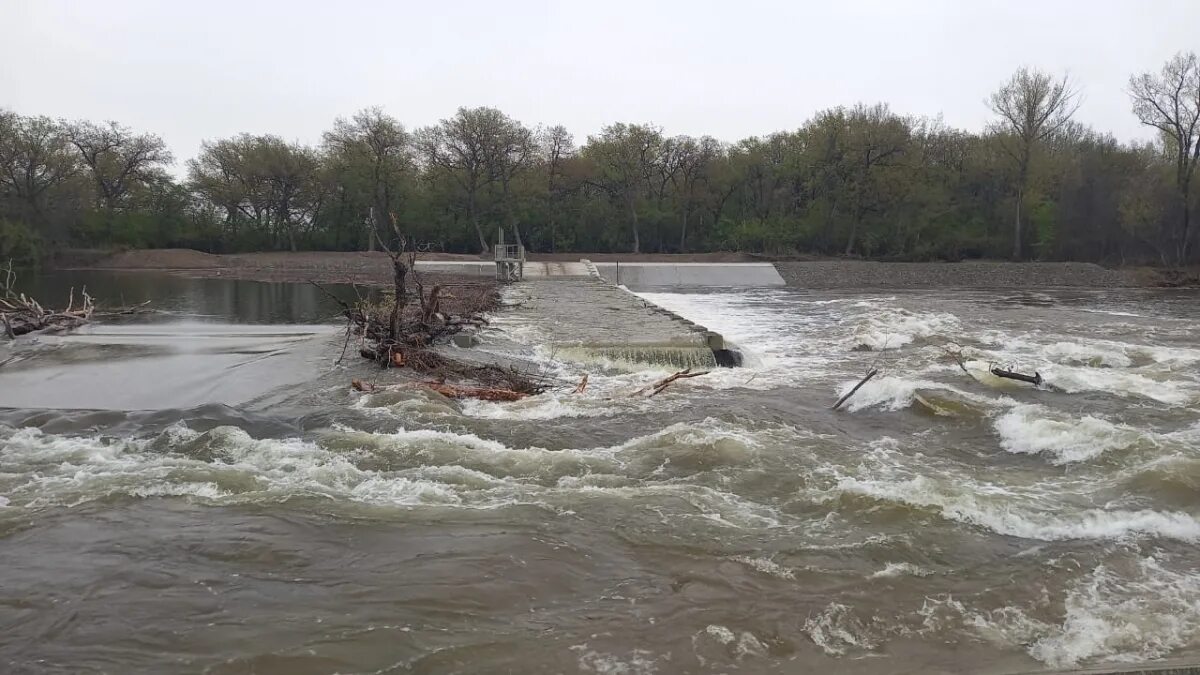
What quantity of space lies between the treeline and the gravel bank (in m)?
4.60

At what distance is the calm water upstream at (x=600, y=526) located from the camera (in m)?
4.56

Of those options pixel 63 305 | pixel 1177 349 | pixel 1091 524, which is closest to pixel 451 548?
pixel 1091 524

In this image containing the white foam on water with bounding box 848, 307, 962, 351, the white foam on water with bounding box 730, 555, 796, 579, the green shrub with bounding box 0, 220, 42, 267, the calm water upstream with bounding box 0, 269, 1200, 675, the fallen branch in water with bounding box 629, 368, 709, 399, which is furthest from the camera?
the green shrub with bounding box 0, 220, 42, 267

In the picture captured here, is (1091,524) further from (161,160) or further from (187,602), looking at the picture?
(161,160)

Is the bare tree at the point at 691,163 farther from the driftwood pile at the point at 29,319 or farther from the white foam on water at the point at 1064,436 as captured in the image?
the white foam on water at the point at 1064,436

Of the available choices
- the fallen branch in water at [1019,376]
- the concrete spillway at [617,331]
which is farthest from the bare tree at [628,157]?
the fallen branch in water at [1019,376]

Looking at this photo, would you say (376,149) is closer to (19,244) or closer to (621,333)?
(19,244)

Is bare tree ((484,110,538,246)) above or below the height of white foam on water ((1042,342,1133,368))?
above

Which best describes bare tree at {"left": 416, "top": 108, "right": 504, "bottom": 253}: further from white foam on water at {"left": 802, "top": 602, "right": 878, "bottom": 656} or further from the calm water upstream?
white foam on water at {"left": 802, "top": 602, "right": 878, "bottom": 656}

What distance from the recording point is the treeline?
1777 inches

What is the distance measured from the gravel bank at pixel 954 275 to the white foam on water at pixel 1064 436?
31.9 meters

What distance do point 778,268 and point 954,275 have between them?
32.2 feet

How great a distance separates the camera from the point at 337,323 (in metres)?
21.8

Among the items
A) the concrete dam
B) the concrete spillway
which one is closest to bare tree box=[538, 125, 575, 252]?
the concrete dam
